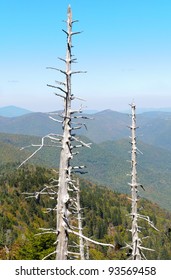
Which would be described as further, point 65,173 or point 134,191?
point 134,191

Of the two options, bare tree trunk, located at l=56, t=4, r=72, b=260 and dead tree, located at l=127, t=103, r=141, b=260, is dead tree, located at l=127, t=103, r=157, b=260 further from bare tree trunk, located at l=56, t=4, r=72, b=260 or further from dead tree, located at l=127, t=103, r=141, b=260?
bare tree trunk, located at l=56, t=4, r=72, b=260

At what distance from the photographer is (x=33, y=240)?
4041 cm

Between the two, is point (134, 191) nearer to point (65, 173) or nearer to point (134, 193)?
point (134, 193)

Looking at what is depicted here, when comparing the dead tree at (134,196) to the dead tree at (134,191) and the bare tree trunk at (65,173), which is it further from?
the bare tree trunk at (65,173)

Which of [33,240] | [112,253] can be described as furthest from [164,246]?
→ [33,240]

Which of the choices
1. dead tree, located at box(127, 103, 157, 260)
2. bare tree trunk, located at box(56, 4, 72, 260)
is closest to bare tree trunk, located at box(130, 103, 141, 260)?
dead tree, located at box(127, 103, 157, 260)

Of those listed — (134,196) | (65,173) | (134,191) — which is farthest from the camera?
(134,196)

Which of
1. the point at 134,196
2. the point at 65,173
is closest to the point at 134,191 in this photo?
the point at 134,196

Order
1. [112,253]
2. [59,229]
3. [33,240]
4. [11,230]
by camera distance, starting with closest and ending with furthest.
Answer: [59,229]
[33,240]
[11,230]
[112,253]

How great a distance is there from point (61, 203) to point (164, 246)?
192930 mm

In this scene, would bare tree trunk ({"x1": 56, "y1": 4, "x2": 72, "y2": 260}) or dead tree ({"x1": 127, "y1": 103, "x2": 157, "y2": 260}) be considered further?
dead tree ({"x1": 127, "y1": 103, "x2": 157, "y2": 260})

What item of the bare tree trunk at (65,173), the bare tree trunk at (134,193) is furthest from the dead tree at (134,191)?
the bare tree trunk at (65,173)
